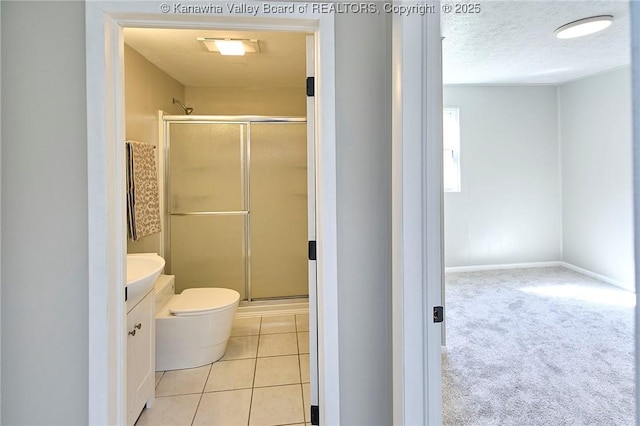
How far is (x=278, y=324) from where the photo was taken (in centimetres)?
320

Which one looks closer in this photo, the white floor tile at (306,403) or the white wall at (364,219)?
the white wall at (364,219)

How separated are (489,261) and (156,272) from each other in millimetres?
4395

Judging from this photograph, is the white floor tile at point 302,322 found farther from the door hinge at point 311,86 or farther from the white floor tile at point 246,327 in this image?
the door hinge at point 311,86

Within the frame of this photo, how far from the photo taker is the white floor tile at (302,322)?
10.2 feet

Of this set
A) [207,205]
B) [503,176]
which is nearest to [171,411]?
[207,205]

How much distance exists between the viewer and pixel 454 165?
472 cm

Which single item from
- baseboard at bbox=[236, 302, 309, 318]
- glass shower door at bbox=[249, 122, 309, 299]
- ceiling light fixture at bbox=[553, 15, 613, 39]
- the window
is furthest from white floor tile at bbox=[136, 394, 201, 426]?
the window

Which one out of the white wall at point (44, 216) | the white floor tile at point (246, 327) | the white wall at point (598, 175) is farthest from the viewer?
the white wall at point (598, 175)

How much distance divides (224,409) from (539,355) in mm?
2181

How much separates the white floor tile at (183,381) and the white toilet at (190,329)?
0.04 metres

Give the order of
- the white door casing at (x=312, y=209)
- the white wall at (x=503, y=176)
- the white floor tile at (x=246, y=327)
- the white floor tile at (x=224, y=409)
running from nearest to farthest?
1. the white door casing at (x=312, y=209)
2. the white floor tile at (x=224, y=409)
3. the white floor tile at (x=246, y=327)
4. the white wall at (x=503, y=176)

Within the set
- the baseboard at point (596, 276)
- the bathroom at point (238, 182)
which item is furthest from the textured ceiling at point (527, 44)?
the baseboard at point (596, 276)

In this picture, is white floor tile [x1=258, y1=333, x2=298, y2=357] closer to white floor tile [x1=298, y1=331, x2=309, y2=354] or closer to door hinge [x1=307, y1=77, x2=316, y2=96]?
→ white floor tile [x1=298, y1=331, x2=309, y2=354]

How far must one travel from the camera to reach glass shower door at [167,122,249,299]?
322 cm
